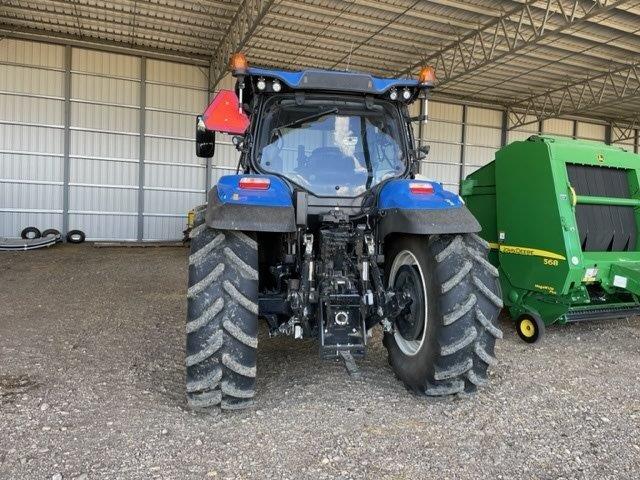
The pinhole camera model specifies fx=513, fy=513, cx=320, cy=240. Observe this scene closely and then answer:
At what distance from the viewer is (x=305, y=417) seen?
2863 millimetres

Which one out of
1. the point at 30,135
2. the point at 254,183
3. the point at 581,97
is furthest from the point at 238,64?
the point at 581,97

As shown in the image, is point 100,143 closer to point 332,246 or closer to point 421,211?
point 332,246

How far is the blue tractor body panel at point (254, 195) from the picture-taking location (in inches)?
114

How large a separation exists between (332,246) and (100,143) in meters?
12.6

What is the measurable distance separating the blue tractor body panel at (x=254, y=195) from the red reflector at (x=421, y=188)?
29.3 inches

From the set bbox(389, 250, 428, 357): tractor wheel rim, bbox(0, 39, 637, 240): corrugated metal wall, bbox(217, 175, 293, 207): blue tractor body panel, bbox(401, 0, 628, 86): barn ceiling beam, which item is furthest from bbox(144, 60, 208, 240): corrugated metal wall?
bbox(389, 250, 428, 357): tractor wheel rim

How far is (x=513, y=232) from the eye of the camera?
5.10 meters

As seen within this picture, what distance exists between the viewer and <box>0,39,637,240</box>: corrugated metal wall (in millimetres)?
13273

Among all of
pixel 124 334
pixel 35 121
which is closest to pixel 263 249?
pixel 124 334

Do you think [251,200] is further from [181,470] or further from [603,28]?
[603,28]

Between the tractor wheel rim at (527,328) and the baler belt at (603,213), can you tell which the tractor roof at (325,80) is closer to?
the baler belt at (603,213)

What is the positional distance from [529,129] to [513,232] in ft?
49.0

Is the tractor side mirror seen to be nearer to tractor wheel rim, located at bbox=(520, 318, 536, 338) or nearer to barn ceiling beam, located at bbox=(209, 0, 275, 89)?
tractor wheel rim, located at bbox=(520, 318, 536, 338)

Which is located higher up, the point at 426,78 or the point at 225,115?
the point at 426,78
